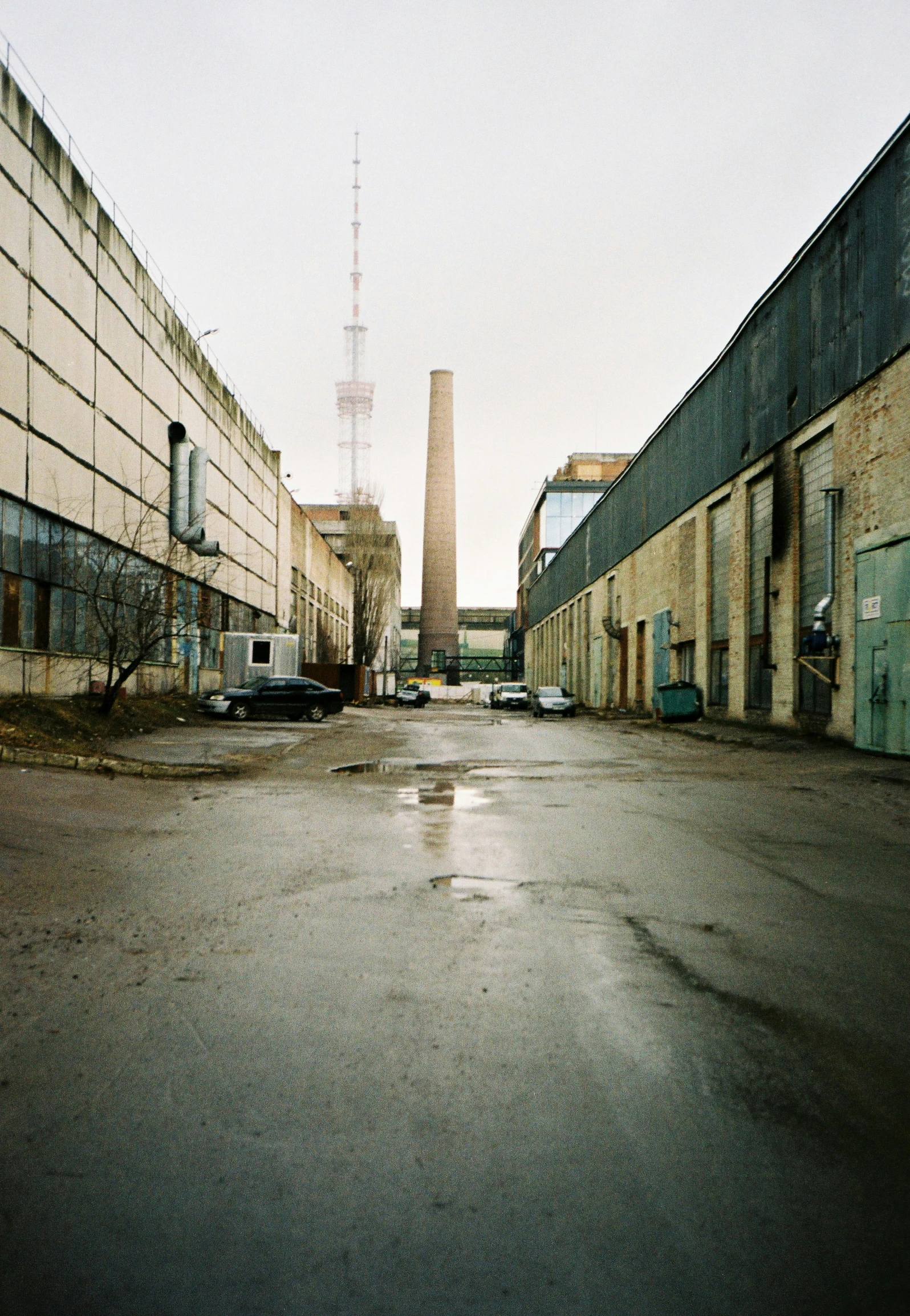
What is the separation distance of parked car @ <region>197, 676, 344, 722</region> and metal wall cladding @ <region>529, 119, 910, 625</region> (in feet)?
42.0

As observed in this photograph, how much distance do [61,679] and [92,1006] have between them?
55.2 ft

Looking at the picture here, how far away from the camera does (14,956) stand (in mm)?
4469

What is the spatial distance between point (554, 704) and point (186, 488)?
17.1m

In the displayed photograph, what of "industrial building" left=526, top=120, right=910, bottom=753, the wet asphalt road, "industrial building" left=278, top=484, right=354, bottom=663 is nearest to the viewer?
the wet asphalt road

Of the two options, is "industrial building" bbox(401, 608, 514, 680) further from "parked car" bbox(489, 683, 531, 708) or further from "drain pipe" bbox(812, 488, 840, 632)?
"drain pipe" bbox(812, 488, 840, 632)

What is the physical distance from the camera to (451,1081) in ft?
10.4

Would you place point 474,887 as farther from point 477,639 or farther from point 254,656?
point 477,639

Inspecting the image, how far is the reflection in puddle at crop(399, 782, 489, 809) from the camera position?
10242 millimetres

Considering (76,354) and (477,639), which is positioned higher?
(76,354)

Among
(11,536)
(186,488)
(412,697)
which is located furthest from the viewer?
(412,697)

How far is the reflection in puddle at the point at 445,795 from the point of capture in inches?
403

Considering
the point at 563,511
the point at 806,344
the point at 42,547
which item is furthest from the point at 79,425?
the point at 563,511

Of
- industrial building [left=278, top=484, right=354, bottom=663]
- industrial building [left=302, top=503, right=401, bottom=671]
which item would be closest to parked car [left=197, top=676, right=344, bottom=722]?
industrial building [left=278, top=484, right=354, bottom=663]

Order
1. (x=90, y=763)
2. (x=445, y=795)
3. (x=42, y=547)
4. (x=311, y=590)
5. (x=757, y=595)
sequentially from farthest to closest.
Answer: (x=311, y=590)
(x=757, y=595)
(x=42, y=547)
(x=90, y=763)
(x=445, y=795)
